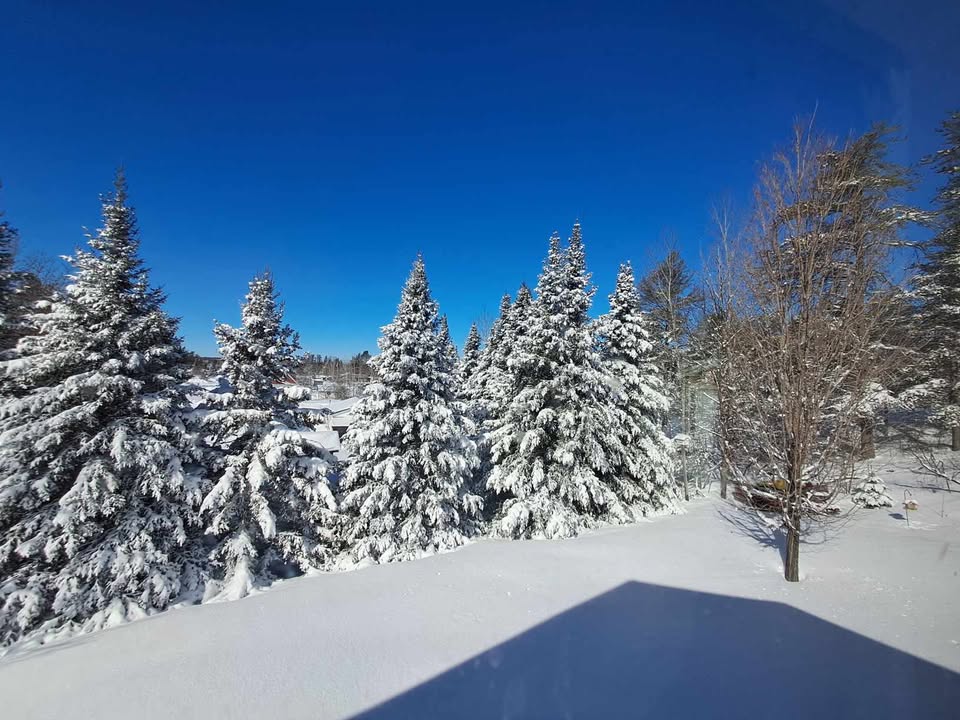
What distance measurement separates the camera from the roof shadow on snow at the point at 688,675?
4.01 metres

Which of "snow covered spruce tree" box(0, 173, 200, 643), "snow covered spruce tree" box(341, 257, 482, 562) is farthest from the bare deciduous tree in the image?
"snow covered spruce tree" box(0, 173, 200, 643)

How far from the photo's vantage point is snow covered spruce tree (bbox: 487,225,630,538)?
446 inches

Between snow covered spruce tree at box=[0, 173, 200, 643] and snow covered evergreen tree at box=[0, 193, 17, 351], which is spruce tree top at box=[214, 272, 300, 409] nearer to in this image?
snow covered spruce tree at box=[0, 173, 200, 643]

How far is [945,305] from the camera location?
1283cm

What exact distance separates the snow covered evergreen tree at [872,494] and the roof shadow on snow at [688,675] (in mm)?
8097

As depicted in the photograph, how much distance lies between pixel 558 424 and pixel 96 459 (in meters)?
10.6

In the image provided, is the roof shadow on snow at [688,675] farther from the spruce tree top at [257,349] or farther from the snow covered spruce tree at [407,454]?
the spruce tree top at [257,349]

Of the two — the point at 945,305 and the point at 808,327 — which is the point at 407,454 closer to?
the point at 808,327

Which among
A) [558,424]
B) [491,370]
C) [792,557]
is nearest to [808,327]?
[792,557]

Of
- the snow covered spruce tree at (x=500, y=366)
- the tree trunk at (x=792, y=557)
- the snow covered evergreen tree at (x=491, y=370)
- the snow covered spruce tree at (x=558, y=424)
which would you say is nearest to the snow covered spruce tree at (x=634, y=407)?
the snow covered spruce tree at (x=558, y=424)

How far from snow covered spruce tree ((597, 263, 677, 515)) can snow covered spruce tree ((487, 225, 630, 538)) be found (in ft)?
2.04

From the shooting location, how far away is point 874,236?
23.1ft

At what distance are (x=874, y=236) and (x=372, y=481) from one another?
12051 mm

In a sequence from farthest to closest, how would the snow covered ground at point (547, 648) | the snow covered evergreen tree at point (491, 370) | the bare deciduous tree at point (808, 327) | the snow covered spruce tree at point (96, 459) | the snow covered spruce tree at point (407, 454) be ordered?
the snow covered evergreen tree at point (491, 370), the snow covered spruce tree at point (407, 454), the snow covered spruce tree at point (96, 459), the bare deciduous tree at point (808, 327), the snow covered ground at point (547, 648)
